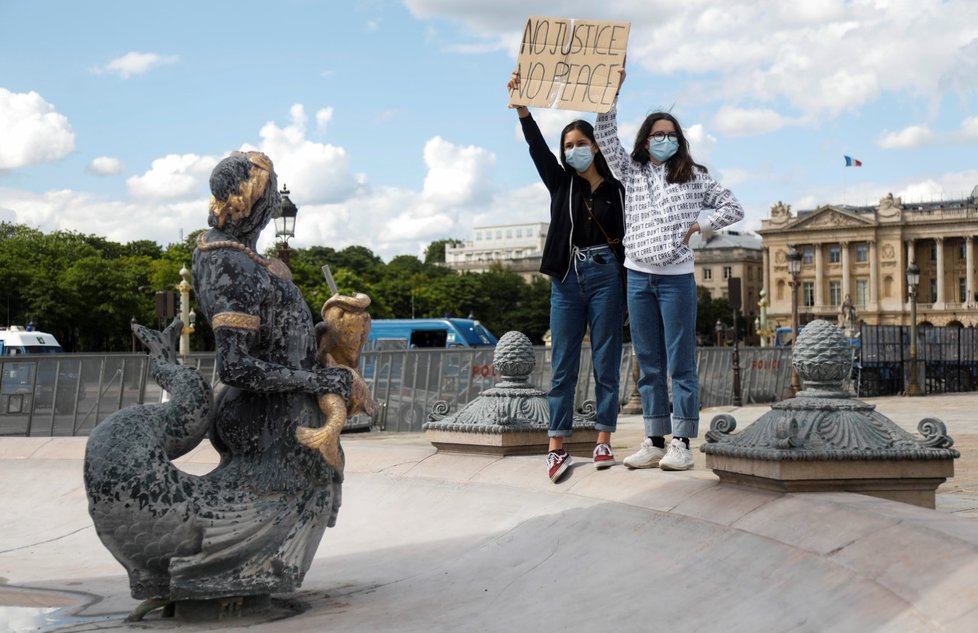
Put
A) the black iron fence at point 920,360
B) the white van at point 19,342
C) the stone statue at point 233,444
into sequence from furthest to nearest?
the white van at point 19,342
the black iron fence at point 920,360
the stone statue at point 233,444

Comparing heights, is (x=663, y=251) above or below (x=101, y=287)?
below

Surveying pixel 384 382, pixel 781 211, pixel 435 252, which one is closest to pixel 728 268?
pixel 781 211

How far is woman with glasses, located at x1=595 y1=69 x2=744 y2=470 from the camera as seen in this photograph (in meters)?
6.15

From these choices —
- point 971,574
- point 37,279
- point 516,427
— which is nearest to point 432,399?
point 516,427

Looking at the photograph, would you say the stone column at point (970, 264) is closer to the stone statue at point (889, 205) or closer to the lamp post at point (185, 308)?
the stone statue at point (889, 205)

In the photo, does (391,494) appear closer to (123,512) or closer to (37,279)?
(123,512)

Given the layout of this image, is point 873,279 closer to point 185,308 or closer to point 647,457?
point 185,308

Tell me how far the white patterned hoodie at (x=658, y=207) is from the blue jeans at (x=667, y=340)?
0.31 ft

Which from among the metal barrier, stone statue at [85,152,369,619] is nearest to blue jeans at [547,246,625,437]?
stone statue at [85,152,369,619]

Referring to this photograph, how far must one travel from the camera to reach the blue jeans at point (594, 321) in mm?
6523

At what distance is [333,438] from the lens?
481cm

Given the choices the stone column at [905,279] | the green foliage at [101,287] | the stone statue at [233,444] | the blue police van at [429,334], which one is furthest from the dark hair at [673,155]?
the stone column at [905,279]

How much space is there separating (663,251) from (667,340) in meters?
0.51

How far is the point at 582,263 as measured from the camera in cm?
654
